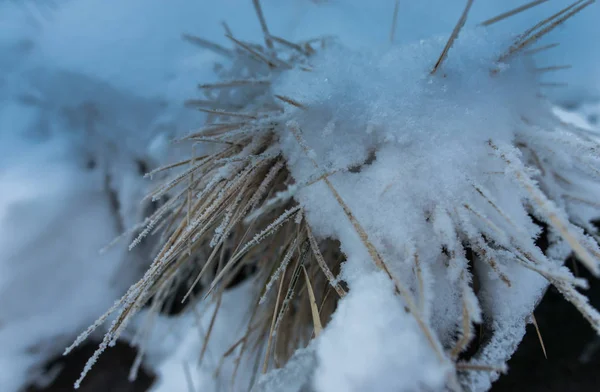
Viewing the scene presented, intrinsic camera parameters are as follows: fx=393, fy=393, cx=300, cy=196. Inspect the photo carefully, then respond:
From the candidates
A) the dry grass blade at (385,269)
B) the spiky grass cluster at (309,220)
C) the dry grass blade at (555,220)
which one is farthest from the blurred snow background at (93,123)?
the dry grass blade at (555,220)

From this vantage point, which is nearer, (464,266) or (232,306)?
(464,266)

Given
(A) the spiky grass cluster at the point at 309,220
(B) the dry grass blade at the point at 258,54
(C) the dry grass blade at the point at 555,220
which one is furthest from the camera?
(B) the dry grass blade at the point at 258,54

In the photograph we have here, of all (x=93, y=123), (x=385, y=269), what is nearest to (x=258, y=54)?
(x=385, y=269)

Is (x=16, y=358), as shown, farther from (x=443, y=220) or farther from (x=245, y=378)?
(x=443, y=220)

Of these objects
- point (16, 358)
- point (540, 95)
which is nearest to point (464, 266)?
point (540, 95)

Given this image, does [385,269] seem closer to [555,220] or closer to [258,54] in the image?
[555,220]

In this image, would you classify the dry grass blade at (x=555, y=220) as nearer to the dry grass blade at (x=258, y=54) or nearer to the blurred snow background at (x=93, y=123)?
the dry grass blade at (x=258, y=54)
